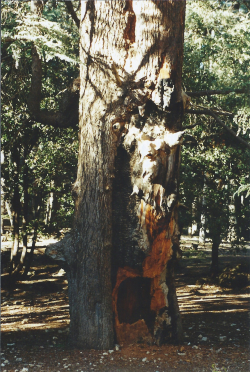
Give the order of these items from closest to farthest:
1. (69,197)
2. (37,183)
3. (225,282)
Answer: (69,197) < (37,183) < (225,282)

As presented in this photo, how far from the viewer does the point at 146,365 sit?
4.63 metres

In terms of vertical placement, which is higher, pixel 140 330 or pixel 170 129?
pixel 170 129

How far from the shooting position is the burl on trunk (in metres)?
5.05

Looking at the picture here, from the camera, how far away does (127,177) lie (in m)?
5.22

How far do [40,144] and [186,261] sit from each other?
7.14 metres

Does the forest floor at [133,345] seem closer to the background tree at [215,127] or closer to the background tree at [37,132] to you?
the background tree at [37,132]

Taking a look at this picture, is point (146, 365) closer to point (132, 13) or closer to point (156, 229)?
point (156, 229)

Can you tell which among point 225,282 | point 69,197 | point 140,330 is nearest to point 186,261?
point 225,282

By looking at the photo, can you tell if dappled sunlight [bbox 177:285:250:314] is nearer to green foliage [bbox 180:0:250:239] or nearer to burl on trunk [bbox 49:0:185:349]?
green foliage [bbox 180:0:250:239]

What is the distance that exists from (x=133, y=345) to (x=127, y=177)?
2180 millimetres

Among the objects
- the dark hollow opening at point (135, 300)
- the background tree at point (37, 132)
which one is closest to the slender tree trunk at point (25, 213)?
the background tree at point (37, 132)

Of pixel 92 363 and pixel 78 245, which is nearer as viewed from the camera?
pixel 92 363

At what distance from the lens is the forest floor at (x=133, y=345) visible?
4.65 metres

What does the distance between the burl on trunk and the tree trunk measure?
0.04 feet
